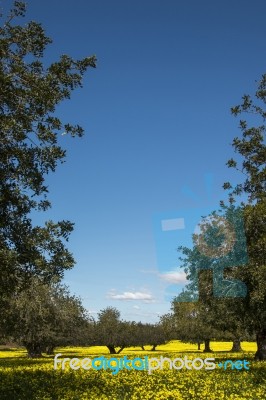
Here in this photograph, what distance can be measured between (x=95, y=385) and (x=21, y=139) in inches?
490

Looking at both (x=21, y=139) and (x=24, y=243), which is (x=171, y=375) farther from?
(x=21, y=139)

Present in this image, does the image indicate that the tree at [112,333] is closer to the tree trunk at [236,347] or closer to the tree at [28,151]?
the tree trunk at [236,347]

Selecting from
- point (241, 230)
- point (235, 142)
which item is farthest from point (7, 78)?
point (241, 230)

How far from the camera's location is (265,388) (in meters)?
21.1

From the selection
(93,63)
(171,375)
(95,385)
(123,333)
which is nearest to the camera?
(93,63)

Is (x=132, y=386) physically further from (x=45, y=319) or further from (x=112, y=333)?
(x=112, y=333)

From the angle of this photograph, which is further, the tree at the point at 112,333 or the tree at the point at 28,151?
the tree at the point at 112,333
